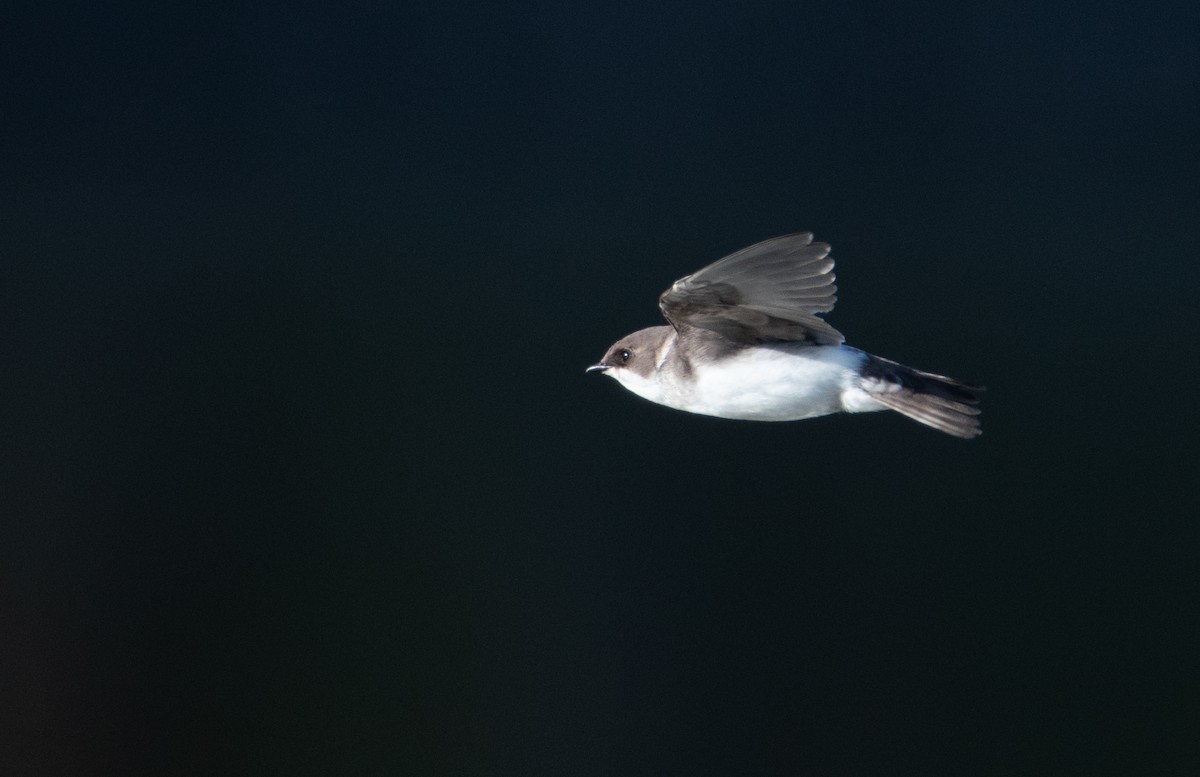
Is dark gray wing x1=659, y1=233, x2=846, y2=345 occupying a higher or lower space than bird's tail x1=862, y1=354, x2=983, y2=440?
higher

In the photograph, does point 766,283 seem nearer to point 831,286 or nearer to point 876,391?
point 831,286

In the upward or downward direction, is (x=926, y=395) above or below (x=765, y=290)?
below

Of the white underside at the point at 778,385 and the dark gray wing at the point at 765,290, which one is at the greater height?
the dark gray wing at the point at 765,290

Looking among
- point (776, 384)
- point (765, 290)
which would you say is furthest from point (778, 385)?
point (765, 290)

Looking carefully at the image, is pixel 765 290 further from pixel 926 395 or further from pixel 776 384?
pixel 926 395
